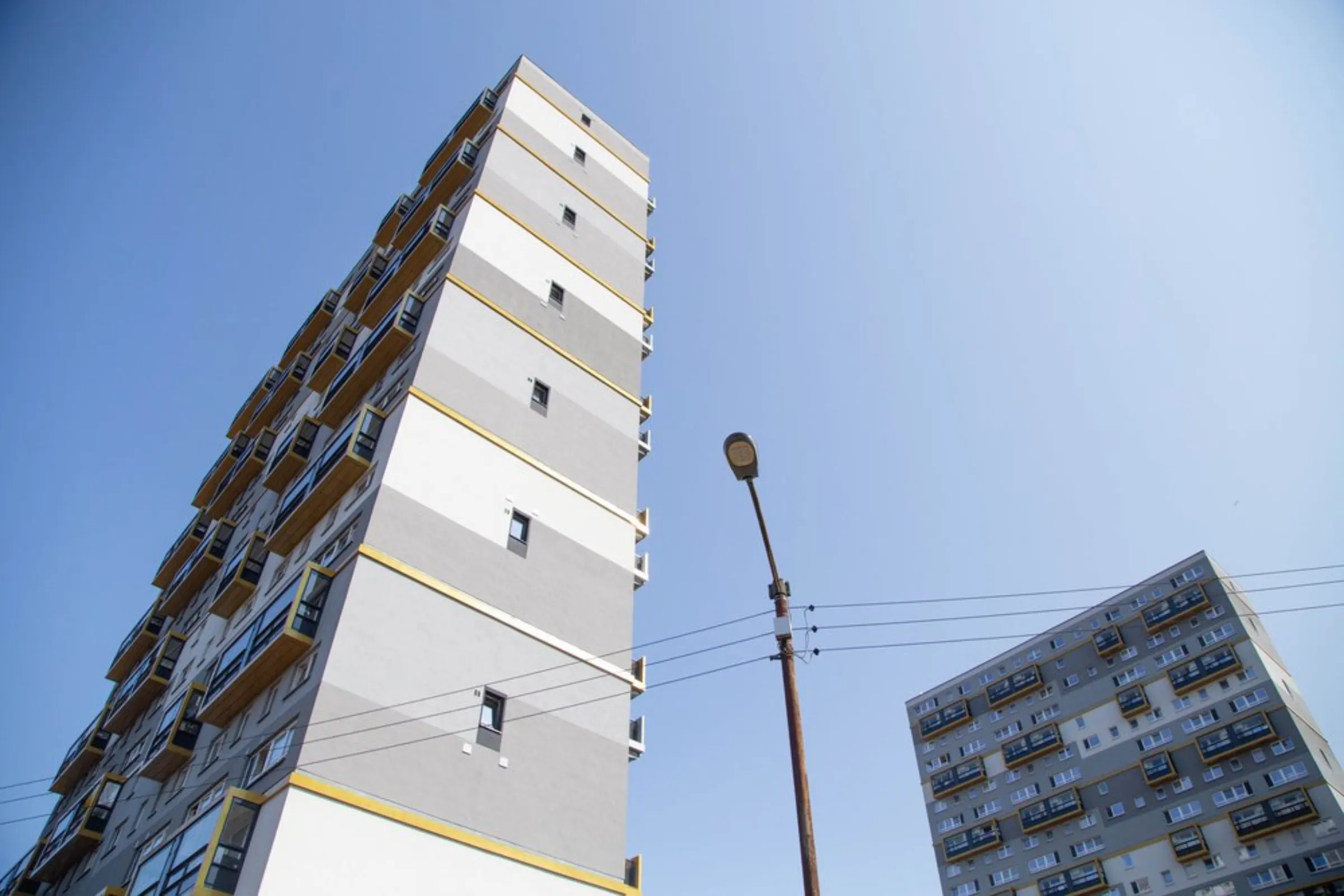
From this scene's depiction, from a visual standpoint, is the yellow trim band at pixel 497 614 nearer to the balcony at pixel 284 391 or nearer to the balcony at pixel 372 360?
the balcony at pixel 372 360

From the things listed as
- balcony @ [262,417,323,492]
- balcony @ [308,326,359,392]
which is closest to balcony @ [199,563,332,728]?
balcony @ [262,417,323,492]

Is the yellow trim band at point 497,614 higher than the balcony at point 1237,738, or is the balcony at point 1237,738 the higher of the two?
the balcony at point 1237,738

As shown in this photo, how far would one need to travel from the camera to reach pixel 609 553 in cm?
2611

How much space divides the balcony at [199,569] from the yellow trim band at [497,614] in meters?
20.1

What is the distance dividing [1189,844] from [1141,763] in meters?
6.38

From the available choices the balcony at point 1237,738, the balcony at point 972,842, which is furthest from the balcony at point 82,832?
the balcony at point 1237,738

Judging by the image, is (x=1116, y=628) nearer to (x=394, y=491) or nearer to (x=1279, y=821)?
(x=1279, y=821)

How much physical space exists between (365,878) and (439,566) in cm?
746

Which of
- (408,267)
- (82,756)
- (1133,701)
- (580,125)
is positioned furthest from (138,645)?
(1133,701)

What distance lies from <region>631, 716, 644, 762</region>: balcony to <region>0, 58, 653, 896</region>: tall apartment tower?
0.59 feet

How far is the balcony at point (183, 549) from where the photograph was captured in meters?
42.8

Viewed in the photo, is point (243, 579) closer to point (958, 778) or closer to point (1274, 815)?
point (1274, 815)

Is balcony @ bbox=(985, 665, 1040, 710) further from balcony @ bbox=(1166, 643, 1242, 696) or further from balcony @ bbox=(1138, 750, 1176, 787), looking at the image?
balcony @ bbox=(1138, 750, 1176, 787)

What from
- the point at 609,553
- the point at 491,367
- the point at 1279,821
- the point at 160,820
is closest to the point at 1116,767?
the point at 1279,821
